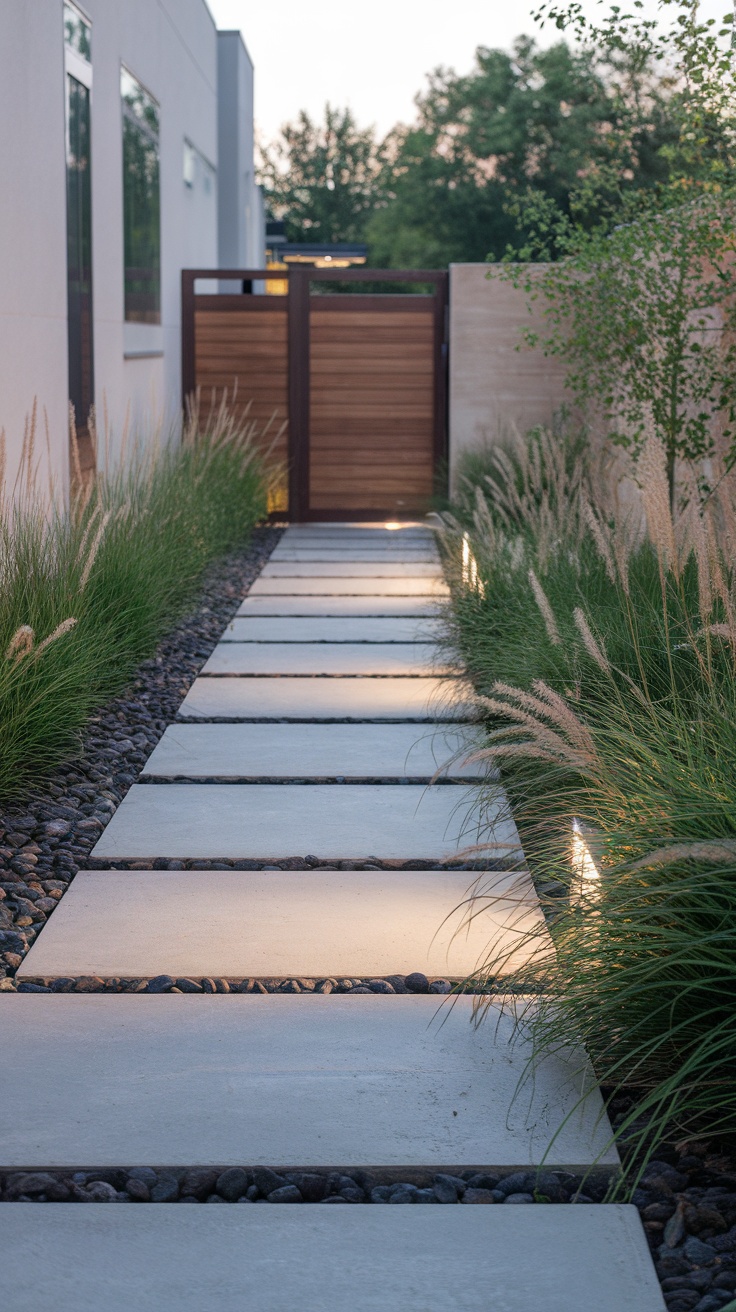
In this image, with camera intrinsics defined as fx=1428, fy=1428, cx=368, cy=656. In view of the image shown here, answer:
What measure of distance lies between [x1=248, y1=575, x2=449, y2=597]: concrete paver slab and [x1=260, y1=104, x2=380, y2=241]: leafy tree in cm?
4666

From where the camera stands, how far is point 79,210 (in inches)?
280

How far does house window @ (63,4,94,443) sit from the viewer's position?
6.85 meters

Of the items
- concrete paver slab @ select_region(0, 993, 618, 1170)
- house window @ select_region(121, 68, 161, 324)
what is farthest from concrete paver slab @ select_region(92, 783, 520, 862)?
house window @ select_region(121, 68, 161, 324)

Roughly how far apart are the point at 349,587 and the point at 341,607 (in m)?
0.70

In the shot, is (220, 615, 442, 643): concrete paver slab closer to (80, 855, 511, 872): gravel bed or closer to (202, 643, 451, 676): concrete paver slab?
(202, 643, 451, 676): concrete paver slab

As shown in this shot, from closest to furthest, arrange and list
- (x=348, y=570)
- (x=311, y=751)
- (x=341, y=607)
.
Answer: (x=311, y=751) → (x=341, y=607) → (x=348, y=570)

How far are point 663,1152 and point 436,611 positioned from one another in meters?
4.69

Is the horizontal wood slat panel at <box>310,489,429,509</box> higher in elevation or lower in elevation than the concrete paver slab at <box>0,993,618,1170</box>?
higher

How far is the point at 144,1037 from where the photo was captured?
2240 millimetres

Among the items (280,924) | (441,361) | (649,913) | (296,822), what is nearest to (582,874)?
(649,913)

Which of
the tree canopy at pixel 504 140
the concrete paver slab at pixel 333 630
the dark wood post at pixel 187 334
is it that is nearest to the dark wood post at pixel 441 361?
the dark wood post at pixel 187 334

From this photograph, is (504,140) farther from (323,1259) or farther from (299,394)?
(323,1259)

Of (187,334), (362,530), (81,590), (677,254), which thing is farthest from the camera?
(187,334)

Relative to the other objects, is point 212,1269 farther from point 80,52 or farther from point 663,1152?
point 80,52
